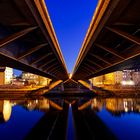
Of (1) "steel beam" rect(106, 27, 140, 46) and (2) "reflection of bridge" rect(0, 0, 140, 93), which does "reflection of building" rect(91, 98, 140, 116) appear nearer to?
(2) "reflection of bridge" rect(0, 0, 140, 93)

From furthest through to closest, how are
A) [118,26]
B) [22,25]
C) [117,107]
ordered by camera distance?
[117,107]
[118,26]
[22,25]

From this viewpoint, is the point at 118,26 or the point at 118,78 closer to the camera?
the point at 118,26

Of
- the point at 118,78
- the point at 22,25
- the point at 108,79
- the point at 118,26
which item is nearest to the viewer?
the point at 22,25

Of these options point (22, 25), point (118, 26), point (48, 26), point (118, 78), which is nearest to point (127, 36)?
point (118, 26)

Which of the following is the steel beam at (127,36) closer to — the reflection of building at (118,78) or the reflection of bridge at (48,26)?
the reflection of bridge at (48,26)

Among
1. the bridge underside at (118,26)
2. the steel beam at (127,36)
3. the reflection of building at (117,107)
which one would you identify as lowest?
the reflection of building at (117,107)

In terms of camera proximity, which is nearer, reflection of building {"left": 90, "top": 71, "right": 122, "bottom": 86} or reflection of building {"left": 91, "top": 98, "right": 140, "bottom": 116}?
reflection of building {"left": 91, "top": 98, "right": 140, "bottom": 116}

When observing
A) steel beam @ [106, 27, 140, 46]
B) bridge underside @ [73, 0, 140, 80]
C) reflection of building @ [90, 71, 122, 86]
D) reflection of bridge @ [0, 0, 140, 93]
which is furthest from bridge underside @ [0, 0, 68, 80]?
reflection of building @ [90, 71, 122, 86]

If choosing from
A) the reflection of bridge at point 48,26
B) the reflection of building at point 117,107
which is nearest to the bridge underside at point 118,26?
the reflection of bridge at point 48,26

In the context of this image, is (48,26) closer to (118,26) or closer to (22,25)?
(22,25)

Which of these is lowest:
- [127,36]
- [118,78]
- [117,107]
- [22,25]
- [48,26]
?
[117,107]

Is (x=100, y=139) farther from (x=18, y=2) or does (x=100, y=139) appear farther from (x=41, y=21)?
(x=18, y=2)

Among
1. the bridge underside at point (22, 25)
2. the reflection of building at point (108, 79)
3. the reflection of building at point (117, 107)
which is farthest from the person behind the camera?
the reflection of building at point (108, 79)

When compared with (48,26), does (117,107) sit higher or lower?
lower
